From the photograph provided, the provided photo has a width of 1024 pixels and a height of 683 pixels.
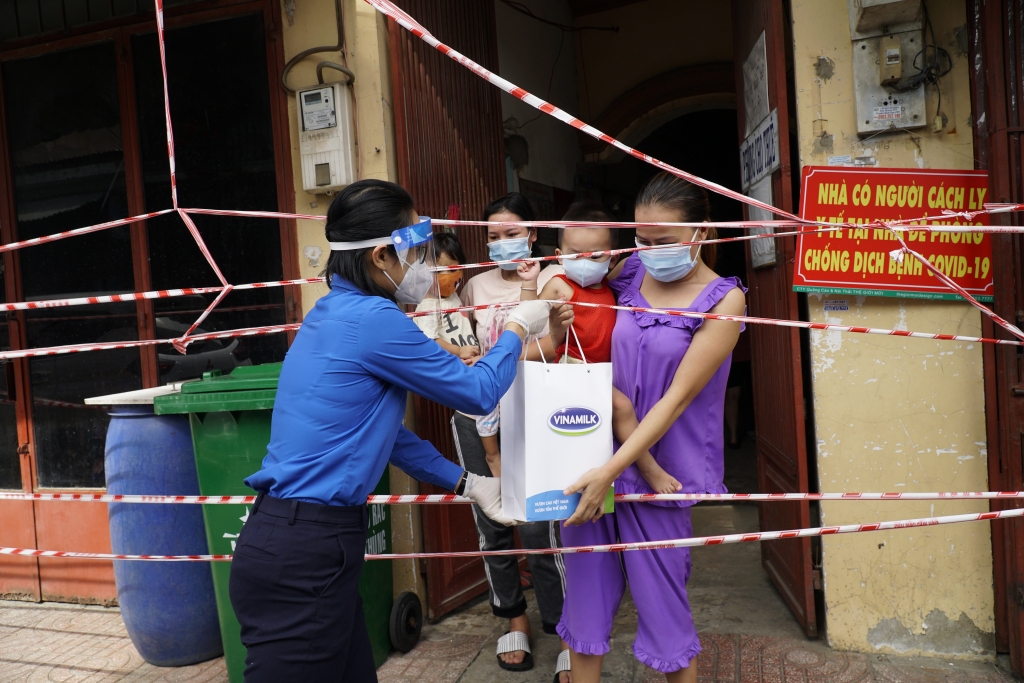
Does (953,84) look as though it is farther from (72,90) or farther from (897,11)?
(72,90)

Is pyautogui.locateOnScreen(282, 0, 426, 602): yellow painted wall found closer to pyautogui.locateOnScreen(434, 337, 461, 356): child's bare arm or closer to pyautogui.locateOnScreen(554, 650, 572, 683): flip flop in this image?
pyautogui.locateOnScreen(434, 337, 461, 356): child's bare arm

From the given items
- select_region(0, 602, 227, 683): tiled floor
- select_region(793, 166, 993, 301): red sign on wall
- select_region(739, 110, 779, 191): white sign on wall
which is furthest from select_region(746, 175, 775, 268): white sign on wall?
select_region(0, 602, 227, 683): tiled floor

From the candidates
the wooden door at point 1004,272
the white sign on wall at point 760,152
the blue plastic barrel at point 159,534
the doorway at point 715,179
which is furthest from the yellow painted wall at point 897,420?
the blue plastic barrel at point 159,534

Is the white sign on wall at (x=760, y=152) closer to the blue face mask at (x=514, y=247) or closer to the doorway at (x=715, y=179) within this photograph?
the doorway at (x=715, y=179)

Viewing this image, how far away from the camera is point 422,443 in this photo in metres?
2.26

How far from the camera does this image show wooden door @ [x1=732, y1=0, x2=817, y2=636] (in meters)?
3.12

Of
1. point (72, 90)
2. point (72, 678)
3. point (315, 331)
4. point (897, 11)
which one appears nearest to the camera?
point (315, 331)

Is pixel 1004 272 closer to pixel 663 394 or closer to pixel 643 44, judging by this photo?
pixel 663 394

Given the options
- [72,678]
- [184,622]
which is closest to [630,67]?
[184,622]

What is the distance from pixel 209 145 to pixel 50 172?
1.08 meters

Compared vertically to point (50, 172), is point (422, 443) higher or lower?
lower

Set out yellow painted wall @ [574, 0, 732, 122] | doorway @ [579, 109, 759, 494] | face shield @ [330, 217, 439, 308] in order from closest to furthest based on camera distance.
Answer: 1. face shield @ [330, 217, 439, 308]
2. yellow painted wall @ [574, 0, 732, 122]
3. doorway @ [579, 109, 759, 494]

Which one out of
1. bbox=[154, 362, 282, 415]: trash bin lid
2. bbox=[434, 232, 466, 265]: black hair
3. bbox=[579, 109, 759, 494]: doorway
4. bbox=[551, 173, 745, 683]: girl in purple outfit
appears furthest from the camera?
bbox=[579, 109, 759, 494]: doorway

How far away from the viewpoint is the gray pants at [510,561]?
3105 millimetres
